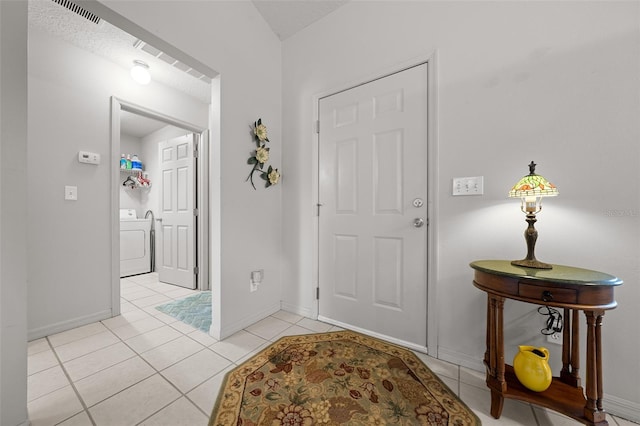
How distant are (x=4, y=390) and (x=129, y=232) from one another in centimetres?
339

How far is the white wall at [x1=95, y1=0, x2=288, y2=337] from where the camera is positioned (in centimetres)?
174

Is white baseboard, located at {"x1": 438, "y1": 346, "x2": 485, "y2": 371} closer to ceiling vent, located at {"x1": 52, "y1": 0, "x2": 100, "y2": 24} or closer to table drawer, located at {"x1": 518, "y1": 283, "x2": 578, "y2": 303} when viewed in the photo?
table drawer, located at {"x1": 518, "y1": 283, "x2": 578, "y2": 303}

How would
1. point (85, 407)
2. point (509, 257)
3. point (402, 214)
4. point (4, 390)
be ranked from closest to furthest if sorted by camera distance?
point (4, 390)
point (85, 407)
point (509, 257)
point (402, 214)

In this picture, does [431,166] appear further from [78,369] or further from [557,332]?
[78,369]

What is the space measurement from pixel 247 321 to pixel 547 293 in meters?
2.08

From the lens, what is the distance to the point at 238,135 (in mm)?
2010

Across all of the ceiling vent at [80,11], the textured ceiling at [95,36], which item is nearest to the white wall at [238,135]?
the ceiling vent at [80,11]

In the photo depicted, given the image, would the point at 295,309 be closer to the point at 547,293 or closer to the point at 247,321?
the point at 247,321

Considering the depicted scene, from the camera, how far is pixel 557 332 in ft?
4.20

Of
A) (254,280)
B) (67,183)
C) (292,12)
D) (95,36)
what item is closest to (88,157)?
(67,183)

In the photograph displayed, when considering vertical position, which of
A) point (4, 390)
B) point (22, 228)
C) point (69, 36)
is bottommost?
point (4, 390)

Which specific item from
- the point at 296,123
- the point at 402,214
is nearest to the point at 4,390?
the point at 402,214

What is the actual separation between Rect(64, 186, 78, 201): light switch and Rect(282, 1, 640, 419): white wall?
2.82m

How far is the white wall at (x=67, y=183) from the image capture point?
1.92 m
